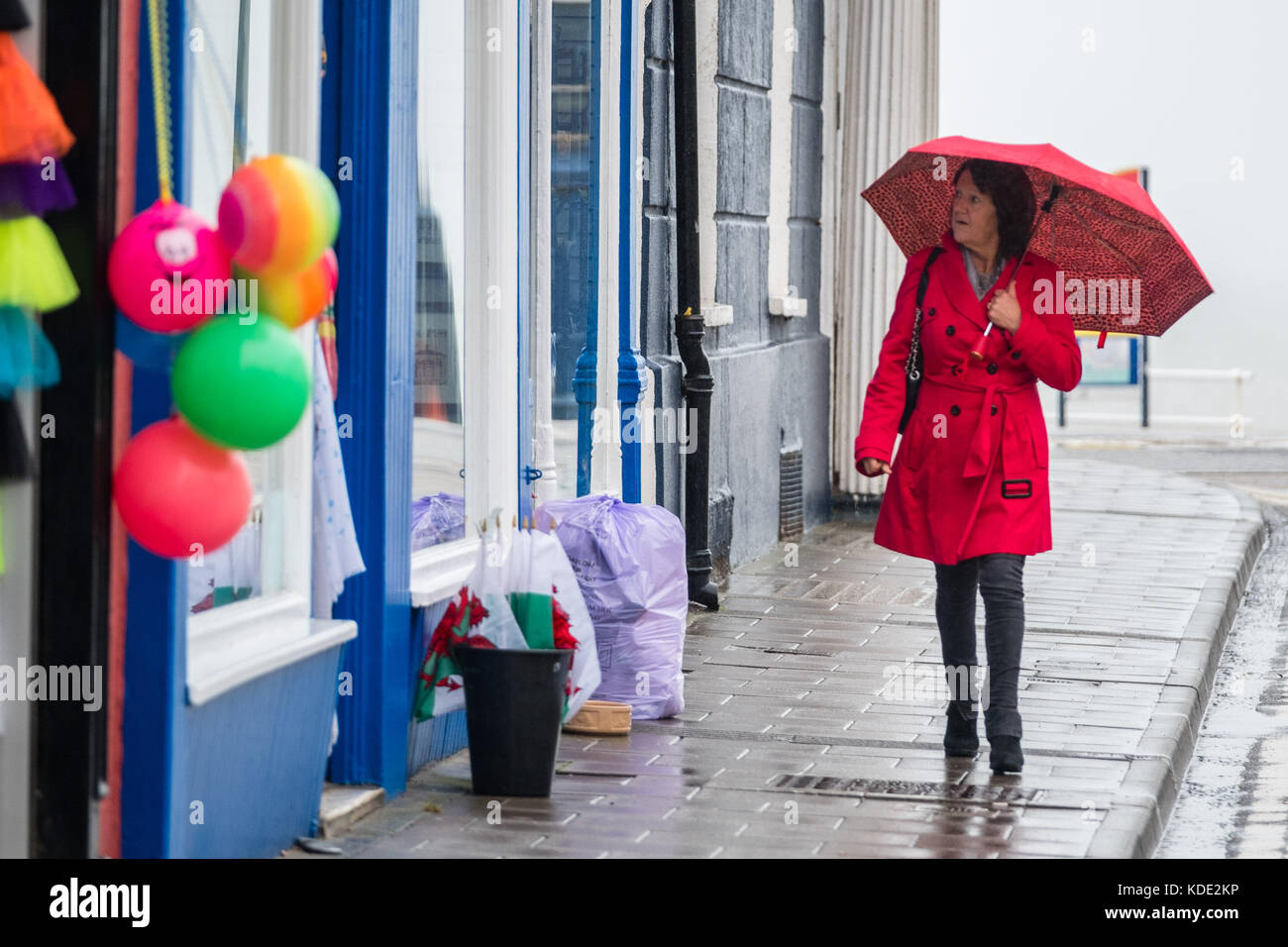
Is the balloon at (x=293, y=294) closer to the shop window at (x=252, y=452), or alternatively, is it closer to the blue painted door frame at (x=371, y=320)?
the shop window at (x=252, y=452)

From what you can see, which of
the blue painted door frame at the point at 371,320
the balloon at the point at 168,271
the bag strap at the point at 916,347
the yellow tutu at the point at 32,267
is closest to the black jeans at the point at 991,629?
the bag strap at the point at 916,347

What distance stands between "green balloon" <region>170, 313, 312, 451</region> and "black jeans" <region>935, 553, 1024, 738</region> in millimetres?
2923

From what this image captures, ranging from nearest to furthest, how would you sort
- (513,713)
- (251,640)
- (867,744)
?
(251,640) < (513,713) < (867,744)

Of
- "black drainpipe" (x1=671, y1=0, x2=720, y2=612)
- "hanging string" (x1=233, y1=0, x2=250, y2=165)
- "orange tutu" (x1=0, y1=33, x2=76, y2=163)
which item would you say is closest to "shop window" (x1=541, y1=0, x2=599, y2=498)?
"black drainpipe" (x1=671, y1=0, x2=720, y2=612)

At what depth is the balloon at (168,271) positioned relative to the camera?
4035 mm

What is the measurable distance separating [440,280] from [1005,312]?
72.1 inches

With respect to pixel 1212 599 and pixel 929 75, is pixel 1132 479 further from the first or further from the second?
pixel 1212 599

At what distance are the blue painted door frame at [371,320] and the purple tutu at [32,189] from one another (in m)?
1.60

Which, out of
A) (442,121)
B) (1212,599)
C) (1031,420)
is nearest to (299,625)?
(442,121)

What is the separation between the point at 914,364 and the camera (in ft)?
21.0

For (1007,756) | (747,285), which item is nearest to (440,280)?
(1007,756)

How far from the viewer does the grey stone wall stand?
941 cm

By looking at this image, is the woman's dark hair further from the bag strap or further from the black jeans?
the black jeans

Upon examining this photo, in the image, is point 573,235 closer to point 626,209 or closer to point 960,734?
point 626,209
